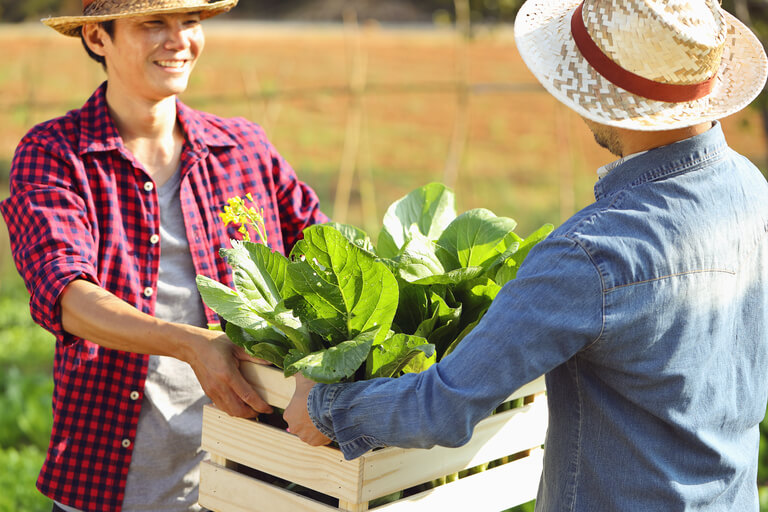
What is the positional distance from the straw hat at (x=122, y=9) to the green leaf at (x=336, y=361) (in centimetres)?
98

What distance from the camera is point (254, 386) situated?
1.57 metres

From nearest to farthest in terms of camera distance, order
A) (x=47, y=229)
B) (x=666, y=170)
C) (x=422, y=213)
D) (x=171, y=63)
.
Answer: (x=666, y=170) < (x=47, y=229) < (x=422, y=213) < (x=171, y=63)

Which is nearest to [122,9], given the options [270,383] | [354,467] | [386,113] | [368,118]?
[270,383]

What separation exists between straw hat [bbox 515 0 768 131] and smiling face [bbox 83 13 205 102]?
0.99 metres

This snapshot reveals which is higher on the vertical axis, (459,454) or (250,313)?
(250,313)

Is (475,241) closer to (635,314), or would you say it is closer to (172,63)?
(635,314)

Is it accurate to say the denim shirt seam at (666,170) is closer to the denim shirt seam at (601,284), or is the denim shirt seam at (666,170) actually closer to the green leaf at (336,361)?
the denim shirt seam at (601,284)

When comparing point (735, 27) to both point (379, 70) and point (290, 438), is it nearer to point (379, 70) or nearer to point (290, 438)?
point (290, 438)

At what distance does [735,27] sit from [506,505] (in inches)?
38.9

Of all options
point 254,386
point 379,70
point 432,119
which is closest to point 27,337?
point 254,386

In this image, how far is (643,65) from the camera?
1.25m

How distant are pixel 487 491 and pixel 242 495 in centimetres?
46

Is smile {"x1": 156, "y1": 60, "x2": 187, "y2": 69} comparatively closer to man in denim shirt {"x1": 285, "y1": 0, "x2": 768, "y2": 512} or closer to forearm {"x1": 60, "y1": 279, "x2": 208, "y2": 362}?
forearm {"x1": 60, "y1": 279, "x2": 208, "y2": 362}

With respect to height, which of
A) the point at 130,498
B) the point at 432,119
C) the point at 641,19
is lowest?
the point at 432,119
